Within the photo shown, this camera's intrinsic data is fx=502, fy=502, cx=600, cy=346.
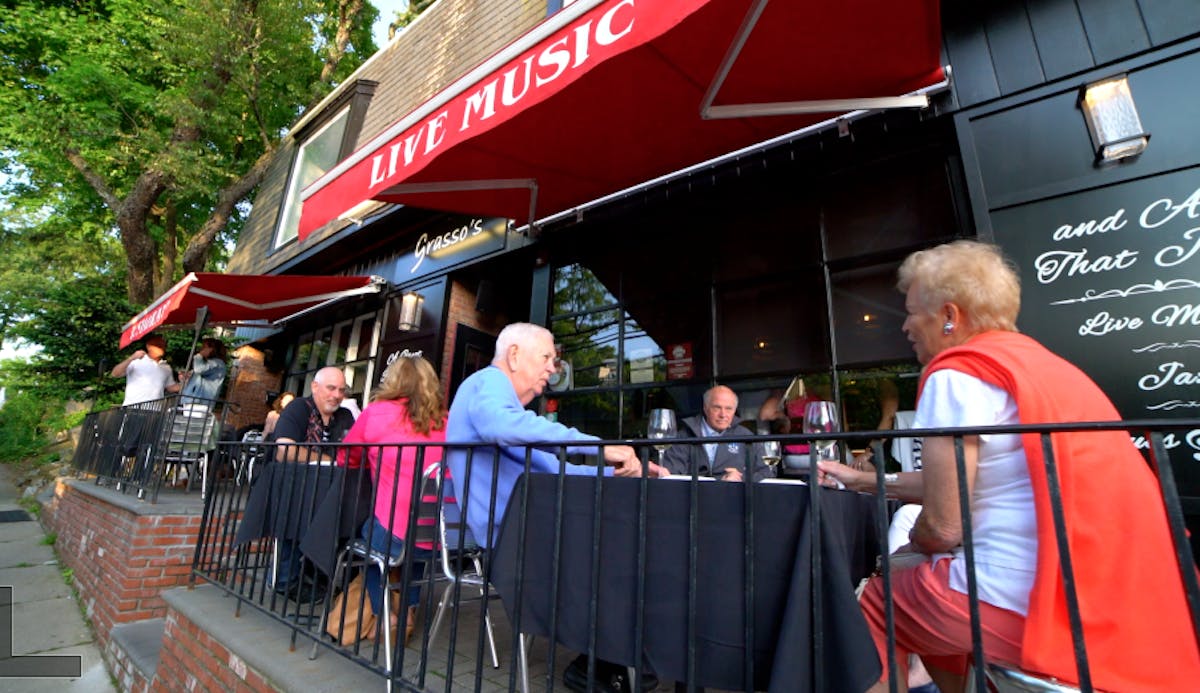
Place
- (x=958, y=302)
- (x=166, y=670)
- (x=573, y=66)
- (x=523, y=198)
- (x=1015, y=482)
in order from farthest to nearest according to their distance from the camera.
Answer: (x=523, y=198)
(x=166, y=670)
(x=573, y=66)
(x=958, y=302)
(x=1015, y=482)

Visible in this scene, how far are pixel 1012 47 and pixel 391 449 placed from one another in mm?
4469

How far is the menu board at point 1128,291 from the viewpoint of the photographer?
2459mm

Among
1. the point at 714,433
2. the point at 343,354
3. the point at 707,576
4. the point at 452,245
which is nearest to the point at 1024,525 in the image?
the point at 707,576

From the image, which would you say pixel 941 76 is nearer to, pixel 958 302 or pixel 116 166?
pixel 958 302

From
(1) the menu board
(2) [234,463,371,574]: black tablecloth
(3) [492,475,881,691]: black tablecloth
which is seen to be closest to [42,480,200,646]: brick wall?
(2) [234,463,371,574]: black tablecloth

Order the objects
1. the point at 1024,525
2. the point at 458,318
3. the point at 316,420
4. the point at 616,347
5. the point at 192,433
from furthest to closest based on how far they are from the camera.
→ the point at 458,318
the point at 192,433
the point at 616,347
the point at 316,420
the point at 1024,525

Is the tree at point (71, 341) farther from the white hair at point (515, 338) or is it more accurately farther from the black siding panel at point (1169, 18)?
the black siding panel at point (1169, 18)

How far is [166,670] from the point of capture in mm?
3256

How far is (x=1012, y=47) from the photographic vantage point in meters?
3.12

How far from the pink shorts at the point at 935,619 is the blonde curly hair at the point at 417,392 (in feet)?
8.09

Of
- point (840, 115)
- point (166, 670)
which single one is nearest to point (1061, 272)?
point (840, 115)

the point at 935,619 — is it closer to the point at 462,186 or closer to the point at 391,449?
the point at 391,449

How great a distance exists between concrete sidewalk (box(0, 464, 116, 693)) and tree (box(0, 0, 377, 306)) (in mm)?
5262

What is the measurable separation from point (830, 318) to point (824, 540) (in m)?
2.84
